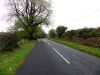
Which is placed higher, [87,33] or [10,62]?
[87,33]

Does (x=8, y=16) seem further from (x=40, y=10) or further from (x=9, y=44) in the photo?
(x=9, y=44)

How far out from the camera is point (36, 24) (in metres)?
56.2

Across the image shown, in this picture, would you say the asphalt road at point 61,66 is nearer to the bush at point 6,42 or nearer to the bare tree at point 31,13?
the bush at point 6,42

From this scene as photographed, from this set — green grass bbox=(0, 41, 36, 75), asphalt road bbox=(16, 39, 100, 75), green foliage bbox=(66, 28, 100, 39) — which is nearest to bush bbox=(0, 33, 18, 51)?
green grass bbox=(0, 41, 36, 75)

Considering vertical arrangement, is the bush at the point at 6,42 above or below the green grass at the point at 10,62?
above

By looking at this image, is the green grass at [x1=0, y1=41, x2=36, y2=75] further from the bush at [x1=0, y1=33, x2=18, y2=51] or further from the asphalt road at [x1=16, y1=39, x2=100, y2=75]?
the bush at [x1=0, y1=33, x2=18, y2=51]

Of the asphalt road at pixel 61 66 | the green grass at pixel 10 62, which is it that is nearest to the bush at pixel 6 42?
the green grass at pixel 10 62

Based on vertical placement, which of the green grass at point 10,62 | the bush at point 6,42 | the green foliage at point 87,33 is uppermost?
the green foliage at point 87,33

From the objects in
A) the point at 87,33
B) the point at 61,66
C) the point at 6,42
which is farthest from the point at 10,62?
the point at 87,33

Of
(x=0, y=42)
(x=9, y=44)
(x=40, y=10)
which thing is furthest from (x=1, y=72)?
(x=40, y=10)

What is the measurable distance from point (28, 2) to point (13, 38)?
106ft

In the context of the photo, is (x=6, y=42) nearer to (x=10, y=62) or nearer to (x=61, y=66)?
(x=10, y=62)

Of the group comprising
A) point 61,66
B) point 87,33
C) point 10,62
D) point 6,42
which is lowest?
point 10,62

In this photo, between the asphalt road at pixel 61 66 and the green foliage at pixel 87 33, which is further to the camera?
the green foliage at pixel 87 33
